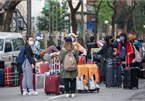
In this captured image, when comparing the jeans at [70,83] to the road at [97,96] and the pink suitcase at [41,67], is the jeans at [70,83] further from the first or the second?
→ the pink suitcase at [41,67]

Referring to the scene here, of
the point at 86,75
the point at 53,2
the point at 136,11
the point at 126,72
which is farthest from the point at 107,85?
the point at 136,11

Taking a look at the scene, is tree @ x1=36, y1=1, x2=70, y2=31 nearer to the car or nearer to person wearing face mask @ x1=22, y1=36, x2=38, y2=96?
the car

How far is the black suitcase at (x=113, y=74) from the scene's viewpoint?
2061 centimetres

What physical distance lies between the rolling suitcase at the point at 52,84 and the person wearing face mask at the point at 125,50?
371cm

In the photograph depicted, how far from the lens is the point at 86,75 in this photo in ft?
60.4

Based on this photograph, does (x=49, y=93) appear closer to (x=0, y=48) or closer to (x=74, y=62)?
(x=74, y=62)

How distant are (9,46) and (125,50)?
243 inches

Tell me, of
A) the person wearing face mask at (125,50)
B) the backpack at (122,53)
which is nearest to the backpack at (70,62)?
the person wearing face mask at (125,50)

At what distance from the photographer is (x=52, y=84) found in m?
17.8

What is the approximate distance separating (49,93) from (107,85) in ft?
11.1

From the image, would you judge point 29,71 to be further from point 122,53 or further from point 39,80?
point 122,53

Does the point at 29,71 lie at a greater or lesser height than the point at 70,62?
lesser

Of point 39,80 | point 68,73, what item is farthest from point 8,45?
point 68,73

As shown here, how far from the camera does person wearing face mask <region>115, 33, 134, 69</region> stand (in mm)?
20719
